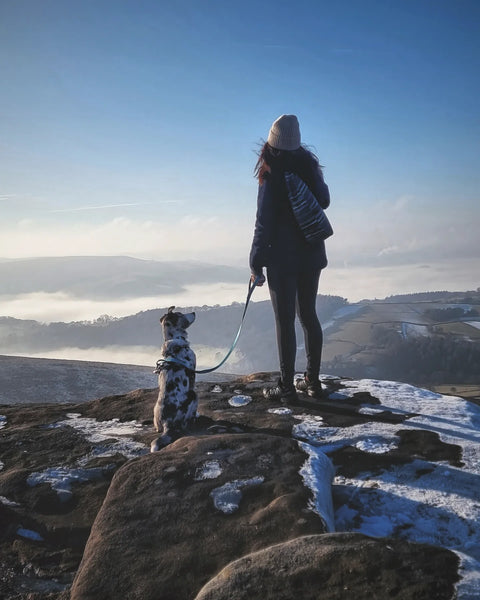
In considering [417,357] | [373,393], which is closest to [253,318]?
[417,357]

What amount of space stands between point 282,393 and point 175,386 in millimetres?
1805

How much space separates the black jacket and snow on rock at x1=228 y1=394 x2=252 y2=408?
2.17 m

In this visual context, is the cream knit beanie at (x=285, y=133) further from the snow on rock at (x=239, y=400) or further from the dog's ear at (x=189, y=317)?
the snow on rock at (x=239, y=400)

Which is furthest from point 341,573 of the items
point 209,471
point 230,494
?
point 209,471

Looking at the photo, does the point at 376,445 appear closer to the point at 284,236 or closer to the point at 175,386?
the point at 175,386

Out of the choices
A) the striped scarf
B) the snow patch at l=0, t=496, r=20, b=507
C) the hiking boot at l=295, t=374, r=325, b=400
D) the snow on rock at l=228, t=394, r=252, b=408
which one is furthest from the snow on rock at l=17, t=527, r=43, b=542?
the striped scarf

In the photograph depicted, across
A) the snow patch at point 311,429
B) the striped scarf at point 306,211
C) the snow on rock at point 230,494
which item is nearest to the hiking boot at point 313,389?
the snow patch at point 311,429

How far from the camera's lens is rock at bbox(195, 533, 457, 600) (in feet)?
7.23

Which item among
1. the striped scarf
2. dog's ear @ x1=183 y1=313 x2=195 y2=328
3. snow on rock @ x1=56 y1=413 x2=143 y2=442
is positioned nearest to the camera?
snow on rock @ x1=56 y1=413 x2=143 y2=442

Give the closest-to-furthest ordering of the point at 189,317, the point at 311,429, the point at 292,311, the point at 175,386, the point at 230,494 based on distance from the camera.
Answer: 1. the point at 230,494
2. the point at 311,429
3. the point at 175,386
4. the point at 292,311
5. the point at 189,317

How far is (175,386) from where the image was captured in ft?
19.6

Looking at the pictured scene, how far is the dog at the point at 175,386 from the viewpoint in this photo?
230 inches

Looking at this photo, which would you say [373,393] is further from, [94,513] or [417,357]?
[417,357]

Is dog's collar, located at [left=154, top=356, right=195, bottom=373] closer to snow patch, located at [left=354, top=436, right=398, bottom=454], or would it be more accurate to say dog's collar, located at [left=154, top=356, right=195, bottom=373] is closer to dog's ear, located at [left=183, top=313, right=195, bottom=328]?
dog's ear, located at [left=183, top=313, right=195, bottom=328]
